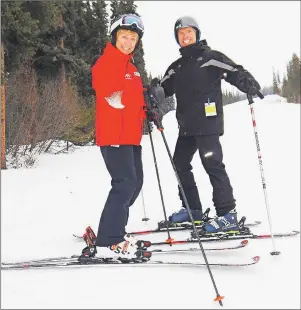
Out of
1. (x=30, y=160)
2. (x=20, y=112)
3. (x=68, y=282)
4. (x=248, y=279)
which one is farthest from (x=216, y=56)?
(x=20, y=112)

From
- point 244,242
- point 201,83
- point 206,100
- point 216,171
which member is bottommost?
point 244,242

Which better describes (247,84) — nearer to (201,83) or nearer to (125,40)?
(201,83)

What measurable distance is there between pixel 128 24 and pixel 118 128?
39.8 inches

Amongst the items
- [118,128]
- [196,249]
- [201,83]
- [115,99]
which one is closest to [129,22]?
[115,99]

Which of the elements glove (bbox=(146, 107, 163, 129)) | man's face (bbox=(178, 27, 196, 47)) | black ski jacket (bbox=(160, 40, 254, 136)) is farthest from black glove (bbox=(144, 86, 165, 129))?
man's face (bbox=(178, 27, 196, 47))

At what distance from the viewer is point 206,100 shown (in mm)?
4445

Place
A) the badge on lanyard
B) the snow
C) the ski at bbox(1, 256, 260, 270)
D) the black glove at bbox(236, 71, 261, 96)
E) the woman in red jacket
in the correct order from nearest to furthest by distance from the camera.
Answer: the snow < the ski at bbox(1, 256, 260, 270) < the woman in red jacket < the black glove at bbox(236, 71, 261, 96) < the badge on lanyard

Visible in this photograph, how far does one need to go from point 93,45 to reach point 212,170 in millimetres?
20098

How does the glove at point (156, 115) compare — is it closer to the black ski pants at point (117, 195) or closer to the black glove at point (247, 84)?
the black ski pants at point (117, 195)

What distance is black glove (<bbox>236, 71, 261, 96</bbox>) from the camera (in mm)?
4047

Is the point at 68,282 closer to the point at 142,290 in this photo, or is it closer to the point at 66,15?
the point at 142,290

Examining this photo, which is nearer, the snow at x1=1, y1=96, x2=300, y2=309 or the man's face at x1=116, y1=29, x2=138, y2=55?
the snow at x1=1, y1=96, x2=300, y2=309

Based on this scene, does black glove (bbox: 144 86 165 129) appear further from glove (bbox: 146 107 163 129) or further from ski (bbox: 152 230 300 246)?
ski (bbox: 152 230 300 246)

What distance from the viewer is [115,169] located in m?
3.55
